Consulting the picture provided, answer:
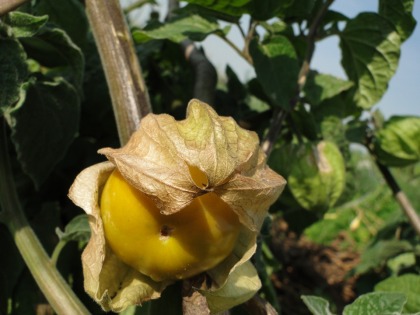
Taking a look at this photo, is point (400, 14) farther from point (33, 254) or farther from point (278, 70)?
point (33, 254)

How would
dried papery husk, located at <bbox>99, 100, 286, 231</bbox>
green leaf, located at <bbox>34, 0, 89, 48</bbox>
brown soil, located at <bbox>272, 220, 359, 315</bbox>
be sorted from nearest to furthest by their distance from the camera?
dried papery husk, located at <bbox>99, 100, 286, 231</bbox> → green leaf, located at <bbox>34, 0, 89, 48</bbox> → brown soil, located at <bbox>272, 220, 359, 315</bbox>

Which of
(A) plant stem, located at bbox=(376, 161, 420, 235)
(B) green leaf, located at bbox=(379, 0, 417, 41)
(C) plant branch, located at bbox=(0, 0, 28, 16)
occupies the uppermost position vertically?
(C) plant branch, located at bbox=(0, 0, 28, 16)

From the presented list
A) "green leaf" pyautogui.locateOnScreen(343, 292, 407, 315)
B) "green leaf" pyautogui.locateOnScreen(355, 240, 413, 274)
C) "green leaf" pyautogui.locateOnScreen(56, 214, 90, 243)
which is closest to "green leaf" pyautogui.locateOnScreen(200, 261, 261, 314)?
"green leaf" pyautogui.locateOnScreen(343, 292, 407, 315)

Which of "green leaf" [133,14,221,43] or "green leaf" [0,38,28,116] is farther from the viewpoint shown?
"green leaf" [133,14,221,43]

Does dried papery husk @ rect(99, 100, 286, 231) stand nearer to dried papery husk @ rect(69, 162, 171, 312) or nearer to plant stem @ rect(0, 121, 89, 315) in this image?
dried papery husk @ rect(69, 162, 171, 312)

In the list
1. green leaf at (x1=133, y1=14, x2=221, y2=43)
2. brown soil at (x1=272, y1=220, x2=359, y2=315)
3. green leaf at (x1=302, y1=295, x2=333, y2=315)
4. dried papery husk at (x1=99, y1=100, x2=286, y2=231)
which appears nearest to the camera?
dried papery husk at (x1=99, y1=100, x2=286, y2=231)

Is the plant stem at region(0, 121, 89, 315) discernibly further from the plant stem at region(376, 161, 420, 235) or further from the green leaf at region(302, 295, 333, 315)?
the plant stem at region(376, 161, 420, 235)

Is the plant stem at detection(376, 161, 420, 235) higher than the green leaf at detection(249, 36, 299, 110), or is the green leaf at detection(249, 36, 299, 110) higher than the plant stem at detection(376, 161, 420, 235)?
the green leaf at detection(249, 36, 299, 110)
